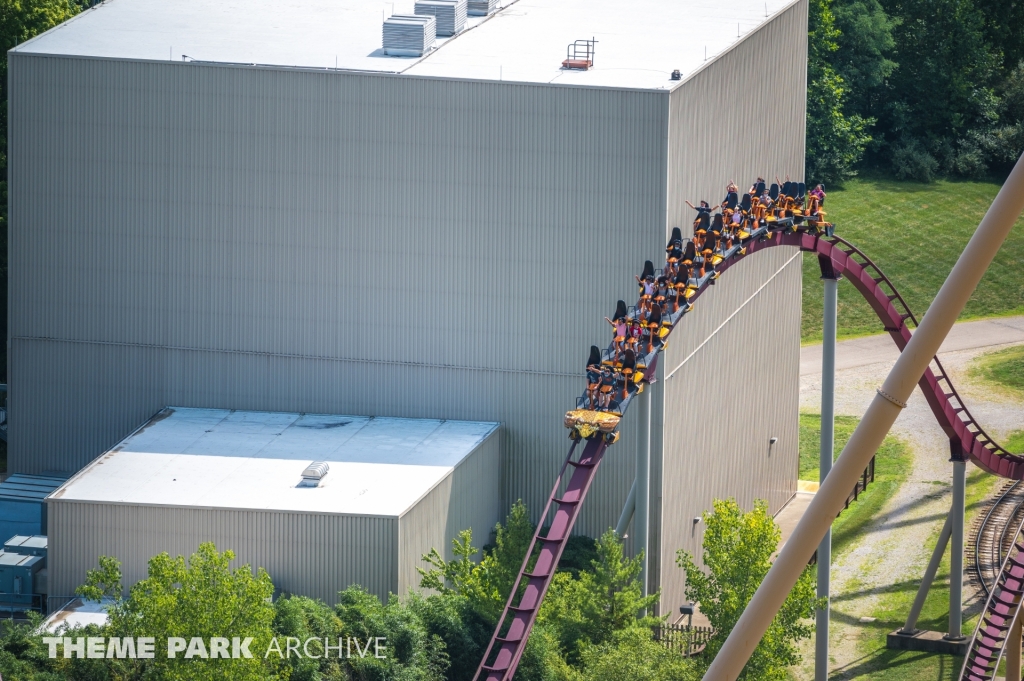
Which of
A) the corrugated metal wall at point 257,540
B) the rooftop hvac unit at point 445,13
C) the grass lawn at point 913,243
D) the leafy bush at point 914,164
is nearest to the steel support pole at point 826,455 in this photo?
the corrugated metal wall at point 257,540

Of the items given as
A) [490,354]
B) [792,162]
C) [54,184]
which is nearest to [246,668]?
[490,354]

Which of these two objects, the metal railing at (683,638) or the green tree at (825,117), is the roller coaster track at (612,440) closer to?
the metal railing at (683,638)

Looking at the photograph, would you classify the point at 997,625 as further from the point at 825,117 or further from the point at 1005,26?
the point at 1005,26

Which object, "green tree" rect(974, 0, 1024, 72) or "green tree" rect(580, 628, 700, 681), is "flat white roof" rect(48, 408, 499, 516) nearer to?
"green tree" rect(580, 628, 700, 681)

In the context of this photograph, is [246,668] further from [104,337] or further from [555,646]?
[104,337]

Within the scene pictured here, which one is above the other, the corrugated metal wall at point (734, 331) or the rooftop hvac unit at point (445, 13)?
the rooftop hvac unit at point (445, 13)

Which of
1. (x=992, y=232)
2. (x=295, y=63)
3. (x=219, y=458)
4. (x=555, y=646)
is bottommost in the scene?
(x=555, y=646)
